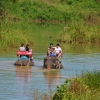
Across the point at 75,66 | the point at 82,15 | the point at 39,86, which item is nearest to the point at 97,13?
the point at 82,15

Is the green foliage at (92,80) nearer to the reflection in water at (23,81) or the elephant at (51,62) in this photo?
the reflection in water at (23,81)

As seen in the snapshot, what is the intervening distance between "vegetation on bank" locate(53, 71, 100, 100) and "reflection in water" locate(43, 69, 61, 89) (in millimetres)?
3508

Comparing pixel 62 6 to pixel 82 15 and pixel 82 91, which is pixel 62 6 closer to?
pixel 82 15

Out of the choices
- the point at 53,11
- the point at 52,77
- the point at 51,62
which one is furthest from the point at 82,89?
the point at 53,11

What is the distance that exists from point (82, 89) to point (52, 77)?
23.9 feet

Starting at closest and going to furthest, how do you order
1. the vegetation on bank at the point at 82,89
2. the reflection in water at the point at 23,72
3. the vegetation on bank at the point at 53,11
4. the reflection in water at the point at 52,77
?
the vegetation on bank at the point at 82,89
the reflection in water at the point at 52,77
the reflection in water at the point at 23,72
the vegetation on bank at the point at 53,11

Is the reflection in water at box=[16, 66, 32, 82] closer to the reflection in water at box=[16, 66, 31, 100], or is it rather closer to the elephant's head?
the reflection in water at box=[16, 66, 31, 100]

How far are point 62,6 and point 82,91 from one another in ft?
218

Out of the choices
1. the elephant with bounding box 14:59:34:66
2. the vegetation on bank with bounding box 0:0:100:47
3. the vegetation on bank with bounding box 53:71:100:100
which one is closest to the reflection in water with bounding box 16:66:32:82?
the elephant with bounding box 14:59:34:66

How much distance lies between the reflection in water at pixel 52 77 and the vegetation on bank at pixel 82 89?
3508mm

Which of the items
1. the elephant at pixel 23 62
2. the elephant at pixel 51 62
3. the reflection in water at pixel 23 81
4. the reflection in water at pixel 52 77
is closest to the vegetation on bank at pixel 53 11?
the elephant at pixel 23 62

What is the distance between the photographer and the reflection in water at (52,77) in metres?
22.3

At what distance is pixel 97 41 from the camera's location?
4525 centimetres

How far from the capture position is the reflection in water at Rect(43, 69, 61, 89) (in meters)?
22.3
